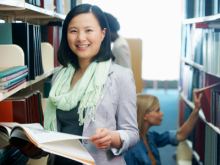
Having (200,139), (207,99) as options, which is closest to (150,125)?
(207,99)

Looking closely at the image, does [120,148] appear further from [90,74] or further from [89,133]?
[90,74]

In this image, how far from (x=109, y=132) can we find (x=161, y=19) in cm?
534

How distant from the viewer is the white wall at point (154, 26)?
5.60 metres

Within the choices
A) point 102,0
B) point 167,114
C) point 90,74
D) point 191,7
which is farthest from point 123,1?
point 90,74

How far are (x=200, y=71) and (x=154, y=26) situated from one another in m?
3.79

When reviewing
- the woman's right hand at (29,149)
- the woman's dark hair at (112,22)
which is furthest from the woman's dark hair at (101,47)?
the woman's dark hair at (112,22)

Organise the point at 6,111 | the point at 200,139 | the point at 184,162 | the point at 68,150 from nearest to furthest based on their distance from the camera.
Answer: the point at 68,150, the point at 6,111, the point at 200,139, the point at 184,162

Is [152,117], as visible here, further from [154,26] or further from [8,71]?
[154,26]

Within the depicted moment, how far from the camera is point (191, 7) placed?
2500 millimetres

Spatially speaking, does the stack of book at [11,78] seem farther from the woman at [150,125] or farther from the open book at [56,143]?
the woman at [150,125]

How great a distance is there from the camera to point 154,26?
595cm

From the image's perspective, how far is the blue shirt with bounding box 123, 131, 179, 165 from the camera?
163 cm

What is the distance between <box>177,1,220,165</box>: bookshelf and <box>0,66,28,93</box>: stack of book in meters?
1.15

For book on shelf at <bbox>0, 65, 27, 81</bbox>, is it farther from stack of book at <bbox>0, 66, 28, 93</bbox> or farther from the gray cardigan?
the gray cardigan
